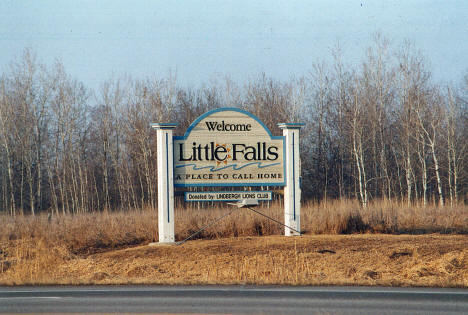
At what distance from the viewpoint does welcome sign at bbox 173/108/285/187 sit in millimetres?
17109

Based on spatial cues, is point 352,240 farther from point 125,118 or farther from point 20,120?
point 20,120

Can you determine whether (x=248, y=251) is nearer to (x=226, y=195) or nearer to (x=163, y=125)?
(x=226, y=195)

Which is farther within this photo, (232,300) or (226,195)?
(226,195)

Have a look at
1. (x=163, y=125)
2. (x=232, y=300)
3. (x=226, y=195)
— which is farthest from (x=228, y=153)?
(x=232, y=300)

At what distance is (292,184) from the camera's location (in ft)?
57.4

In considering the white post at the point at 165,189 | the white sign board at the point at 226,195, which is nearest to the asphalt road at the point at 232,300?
the white post at the point at 165,189

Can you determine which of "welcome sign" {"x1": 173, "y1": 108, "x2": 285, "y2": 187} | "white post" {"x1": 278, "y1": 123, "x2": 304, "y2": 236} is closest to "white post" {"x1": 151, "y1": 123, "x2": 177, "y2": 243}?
"welcome sign" {"x1": 173, "y1": 108, "x2": 285, "y2": 187}

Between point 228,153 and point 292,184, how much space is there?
226cm

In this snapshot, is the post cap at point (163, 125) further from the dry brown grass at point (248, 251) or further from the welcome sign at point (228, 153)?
the dry brown grass at point (248, 251)

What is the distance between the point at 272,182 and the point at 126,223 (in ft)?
18.4

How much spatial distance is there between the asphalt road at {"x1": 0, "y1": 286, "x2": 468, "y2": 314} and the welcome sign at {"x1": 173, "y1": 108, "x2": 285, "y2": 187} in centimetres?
602

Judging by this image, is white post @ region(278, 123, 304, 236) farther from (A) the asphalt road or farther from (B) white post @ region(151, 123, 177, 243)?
(A) the asphalt road

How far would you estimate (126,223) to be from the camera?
63.9 feet

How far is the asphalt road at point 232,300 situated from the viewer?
8.76m
